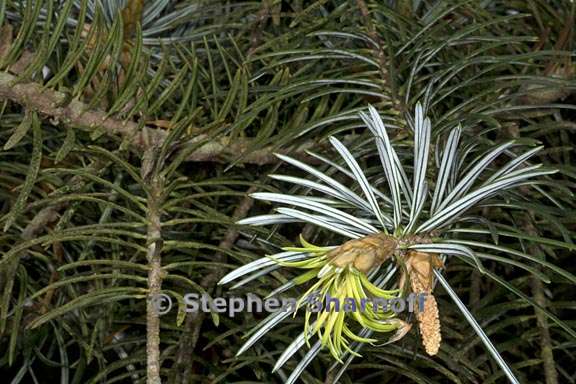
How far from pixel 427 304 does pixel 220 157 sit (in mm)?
174

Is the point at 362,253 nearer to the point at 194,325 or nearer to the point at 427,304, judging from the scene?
the point at 427,304

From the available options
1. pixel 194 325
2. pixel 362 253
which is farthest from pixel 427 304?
pixel 194 325

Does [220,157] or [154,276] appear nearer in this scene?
[154,276]

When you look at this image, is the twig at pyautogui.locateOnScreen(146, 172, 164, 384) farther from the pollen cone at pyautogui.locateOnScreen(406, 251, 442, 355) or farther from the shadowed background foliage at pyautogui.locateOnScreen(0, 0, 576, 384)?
the pollen cone at pyautogui.locateOnScreen(406, 251, 442, 355)

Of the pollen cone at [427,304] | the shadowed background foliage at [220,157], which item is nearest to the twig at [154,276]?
the shadowed background foliage at [220,157]

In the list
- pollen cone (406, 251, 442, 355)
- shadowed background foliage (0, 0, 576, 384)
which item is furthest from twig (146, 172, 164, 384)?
pollen cone (406, 251, 442, 355)

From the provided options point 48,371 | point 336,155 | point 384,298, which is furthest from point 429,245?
point 48,371

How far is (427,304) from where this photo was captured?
351mm

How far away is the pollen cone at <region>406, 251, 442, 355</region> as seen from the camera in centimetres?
35

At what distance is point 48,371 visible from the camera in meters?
0.62

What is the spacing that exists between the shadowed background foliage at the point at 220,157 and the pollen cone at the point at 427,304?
4 centimetres

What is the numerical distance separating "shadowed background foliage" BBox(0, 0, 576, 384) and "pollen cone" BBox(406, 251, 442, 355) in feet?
0.12

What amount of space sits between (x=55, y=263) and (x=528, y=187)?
11.4 inches

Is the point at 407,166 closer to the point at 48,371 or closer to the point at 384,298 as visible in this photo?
the point at 384,298
